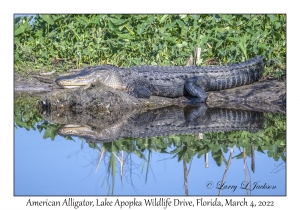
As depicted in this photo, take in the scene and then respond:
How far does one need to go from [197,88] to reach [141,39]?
1.98 metres

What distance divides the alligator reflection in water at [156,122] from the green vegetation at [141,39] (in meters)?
2.20

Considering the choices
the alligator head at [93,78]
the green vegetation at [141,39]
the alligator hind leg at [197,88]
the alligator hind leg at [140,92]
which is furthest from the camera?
the green vegetation at [141,39]

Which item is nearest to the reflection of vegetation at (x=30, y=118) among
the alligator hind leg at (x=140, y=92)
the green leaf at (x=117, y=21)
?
the alligator hind leg at (x=140, y=92)

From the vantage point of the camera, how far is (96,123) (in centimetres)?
848

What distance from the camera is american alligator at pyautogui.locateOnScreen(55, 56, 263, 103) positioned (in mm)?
10039

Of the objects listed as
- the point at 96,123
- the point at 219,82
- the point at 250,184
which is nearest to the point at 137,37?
the point at 219,82

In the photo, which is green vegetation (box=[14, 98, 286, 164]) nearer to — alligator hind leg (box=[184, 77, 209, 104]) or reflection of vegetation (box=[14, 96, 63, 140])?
reflection of vegetation (box=[14, 96, 63, 140])

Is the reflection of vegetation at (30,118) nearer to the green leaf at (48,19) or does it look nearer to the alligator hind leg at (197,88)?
the green leaf at (48,19)

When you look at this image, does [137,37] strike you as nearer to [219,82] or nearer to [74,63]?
[74,63]

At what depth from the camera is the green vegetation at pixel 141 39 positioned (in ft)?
37.5

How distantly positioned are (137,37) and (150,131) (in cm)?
410

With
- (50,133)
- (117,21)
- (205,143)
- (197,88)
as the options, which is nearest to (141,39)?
(117,21)

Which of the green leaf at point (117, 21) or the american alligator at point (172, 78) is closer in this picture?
the american alligator at point (172, 78)

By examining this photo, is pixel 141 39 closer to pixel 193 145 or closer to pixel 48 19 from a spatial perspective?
pixel 48 19
